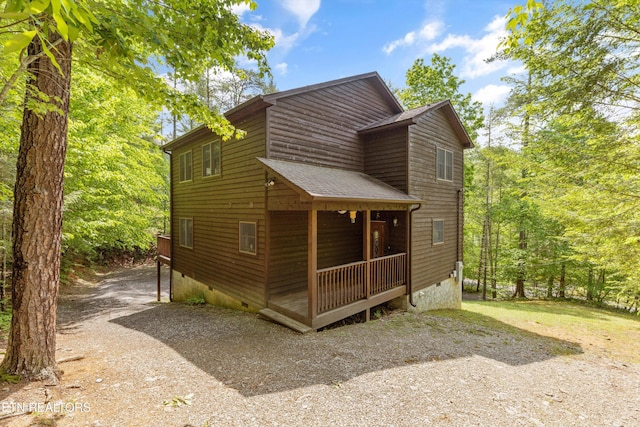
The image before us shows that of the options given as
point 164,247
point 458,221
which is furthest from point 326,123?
point 164,247

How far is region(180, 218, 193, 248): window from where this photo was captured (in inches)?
451

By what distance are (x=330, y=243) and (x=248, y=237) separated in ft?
8.37

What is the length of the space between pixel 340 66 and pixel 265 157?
31.2 feet

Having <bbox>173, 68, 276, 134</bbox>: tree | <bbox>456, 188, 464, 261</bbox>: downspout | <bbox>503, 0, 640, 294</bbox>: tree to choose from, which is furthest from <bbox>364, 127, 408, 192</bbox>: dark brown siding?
<bbox>173, 68, 276, 134</bbox>: tree

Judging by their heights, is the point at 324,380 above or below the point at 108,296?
above

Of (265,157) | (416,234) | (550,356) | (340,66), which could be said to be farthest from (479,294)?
(265,157)

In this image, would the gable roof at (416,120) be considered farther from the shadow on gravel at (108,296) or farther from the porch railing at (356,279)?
the shadow on gravel at (108,296)

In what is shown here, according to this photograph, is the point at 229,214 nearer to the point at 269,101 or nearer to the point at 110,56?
the point at 269,101

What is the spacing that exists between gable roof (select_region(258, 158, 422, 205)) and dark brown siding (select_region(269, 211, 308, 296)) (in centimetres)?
126

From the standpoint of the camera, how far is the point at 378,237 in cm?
966

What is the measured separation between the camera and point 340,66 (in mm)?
14617

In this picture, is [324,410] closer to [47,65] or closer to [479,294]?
[47,65]

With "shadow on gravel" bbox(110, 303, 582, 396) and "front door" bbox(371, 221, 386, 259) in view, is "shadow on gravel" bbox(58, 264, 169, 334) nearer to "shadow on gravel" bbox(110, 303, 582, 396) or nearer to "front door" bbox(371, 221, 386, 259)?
"shadow on gravel" bbox(110, 303, 582, 396)

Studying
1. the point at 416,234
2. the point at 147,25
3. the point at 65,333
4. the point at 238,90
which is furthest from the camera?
the point at 238,90
